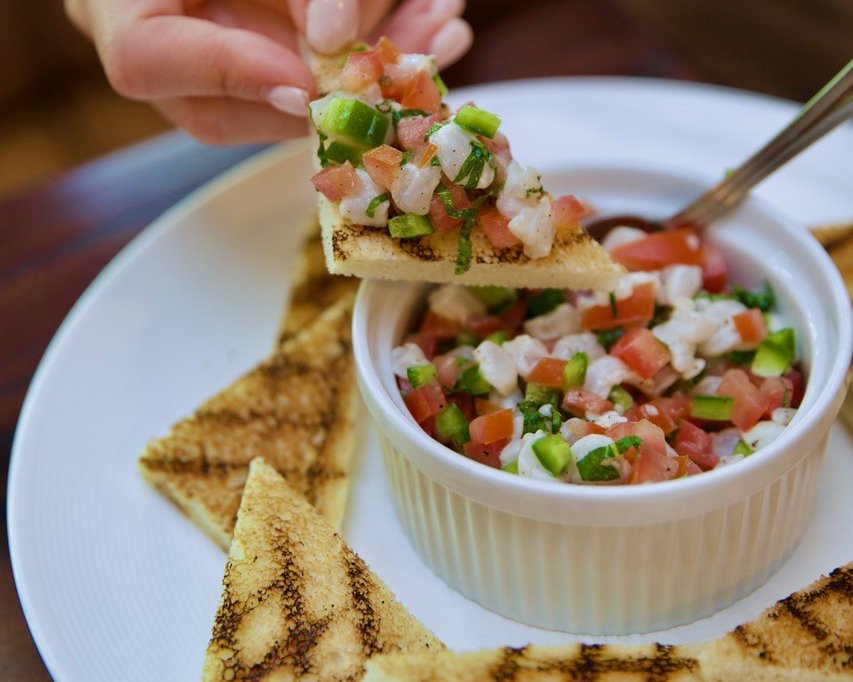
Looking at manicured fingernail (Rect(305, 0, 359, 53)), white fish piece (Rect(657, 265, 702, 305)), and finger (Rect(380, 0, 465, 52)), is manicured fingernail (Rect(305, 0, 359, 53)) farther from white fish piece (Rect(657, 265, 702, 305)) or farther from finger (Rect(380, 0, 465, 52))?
white fish piece (Rect(657, 265, 702, 305))

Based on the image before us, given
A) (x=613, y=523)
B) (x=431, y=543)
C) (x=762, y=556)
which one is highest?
(x=613, y=523)

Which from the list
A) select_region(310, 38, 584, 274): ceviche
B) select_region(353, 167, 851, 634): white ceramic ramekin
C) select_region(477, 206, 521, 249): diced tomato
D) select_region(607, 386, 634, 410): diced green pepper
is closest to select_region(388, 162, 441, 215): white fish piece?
select_region(310, 38, 584, 274): ceviche

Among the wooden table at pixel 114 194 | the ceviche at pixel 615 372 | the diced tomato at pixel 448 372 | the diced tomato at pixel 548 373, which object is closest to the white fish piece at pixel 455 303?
the ceviche at pixel 615 372

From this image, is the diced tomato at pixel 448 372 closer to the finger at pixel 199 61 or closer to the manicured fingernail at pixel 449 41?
the finger at pixel 199 61

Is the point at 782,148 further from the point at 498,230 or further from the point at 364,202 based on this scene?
the point at 364,202

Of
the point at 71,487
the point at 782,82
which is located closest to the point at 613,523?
the point at 71,487

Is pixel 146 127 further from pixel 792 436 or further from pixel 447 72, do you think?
pixel 792 436
